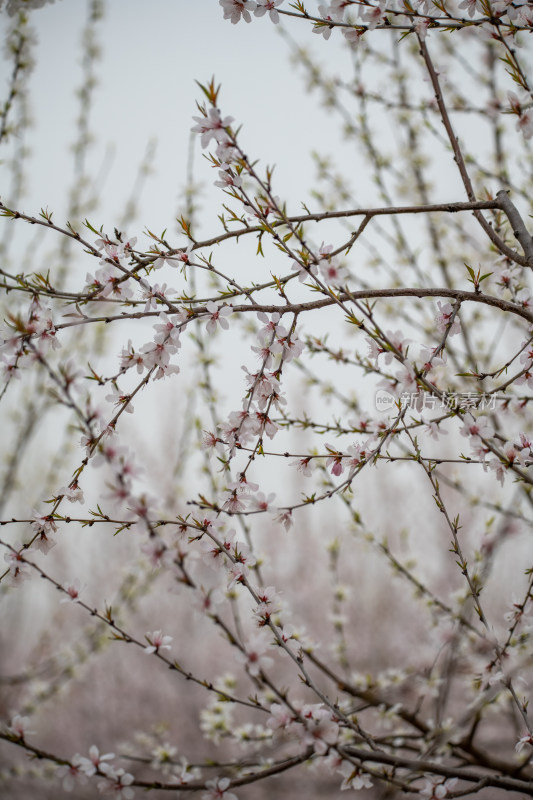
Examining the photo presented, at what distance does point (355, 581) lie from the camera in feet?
26.3

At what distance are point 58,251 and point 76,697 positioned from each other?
6840 millimetres

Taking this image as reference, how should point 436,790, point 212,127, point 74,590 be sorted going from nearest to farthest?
1. point 212,127
2. point 436,790
3. point 74,590

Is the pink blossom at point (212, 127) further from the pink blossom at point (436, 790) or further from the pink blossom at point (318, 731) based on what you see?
the pink blossom at point (436, 790)

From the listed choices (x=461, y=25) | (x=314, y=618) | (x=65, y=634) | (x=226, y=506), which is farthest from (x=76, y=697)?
(x=461, y=25)

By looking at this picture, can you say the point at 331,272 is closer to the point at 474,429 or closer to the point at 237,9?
the point at 474,429

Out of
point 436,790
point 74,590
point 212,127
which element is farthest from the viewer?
point 74,590

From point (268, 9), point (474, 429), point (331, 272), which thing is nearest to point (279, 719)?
point (474, 429)

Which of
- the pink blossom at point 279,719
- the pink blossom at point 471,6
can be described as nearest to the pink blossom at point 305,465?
the pink blossom at point 279,719

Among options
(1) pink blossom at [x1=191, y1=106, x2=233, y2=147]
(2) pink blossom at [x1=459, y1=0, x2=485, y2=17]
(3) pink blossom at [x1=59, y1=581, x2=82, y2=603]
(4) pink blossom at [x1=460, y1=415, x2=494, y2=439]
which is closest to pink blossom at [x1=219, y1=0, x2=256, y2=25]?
(1) pink blossom at [x1=191, y1=106, x2=233, y2=147]

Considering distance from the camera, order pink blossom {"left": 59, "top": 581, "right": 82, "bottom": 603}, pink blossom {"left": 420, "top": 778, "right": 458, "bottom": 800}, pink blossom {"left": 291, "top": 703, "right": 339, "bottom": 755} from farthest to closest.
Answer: pink blossom {"left": 59, "top": 581, "right": 82, "bottom": 603} < pink blossom {"left": 420, "top": 778, "right": 458, "bottom": 800} < pink blossom {"left": 291, "top": 703, "right": 339, "bottom": 755}

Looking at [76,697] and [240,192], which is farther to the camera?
[76,697]

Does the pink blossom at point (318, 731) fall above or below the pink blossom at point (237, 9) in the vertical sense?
below

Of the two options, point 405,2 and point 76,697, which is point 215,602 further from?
point 76,697

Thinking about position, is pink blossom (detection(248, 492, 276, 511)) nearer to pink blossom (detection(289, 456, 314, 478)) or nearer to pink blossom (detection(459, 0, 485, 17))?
pink blossom (detection(289, 456, 314, 478))
